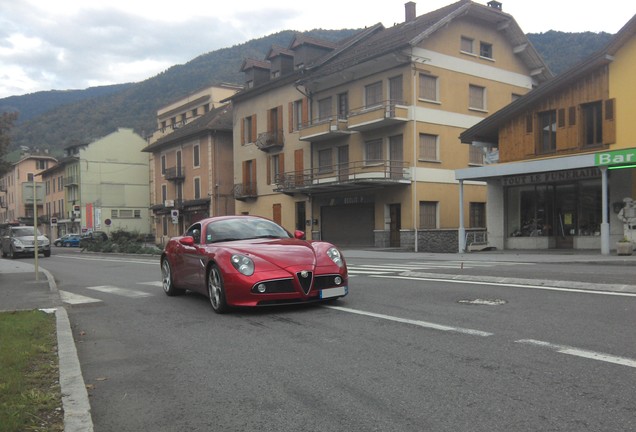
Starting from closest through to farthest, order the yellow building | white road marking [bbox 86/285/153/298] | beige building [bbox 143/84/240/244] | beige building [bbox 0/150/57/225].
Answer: white road marking [bbox 86/285/153/298] → the yellow building → beige building [bbox 143/84/240/244] → beige building [bbox 0/150/57/225]

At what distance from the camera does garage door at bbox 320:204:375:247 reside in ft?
110

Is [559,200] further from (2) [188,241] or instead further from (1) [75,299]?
(1) [75,299]

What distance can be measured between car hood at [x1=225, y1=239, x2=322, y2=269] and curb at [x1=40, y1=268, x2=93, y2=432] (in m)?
2.43

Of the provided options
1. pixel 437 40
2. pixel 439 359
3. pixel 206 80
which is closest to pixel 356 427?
pixel 439 359

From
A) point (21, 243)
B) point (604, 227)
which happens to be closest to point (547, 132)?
point (604, 227)

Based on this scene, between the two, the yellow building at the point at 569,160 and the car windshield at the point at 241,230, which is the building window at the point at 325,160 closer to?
the yellow building at the point at 569,160

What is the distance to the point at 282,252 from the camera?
7.42 meters

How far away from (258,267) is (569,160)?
16463 millimetres

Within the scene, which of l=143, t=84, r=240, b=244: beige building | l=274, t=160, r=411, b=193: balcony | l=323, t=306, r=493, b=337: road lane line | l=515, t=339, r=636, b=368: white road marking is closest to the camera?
l=515, t=339, r=636, b=368: white road marking

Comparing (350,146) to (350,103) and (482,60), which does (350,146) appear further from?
(482,60)

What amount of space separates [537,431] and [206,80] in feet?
280

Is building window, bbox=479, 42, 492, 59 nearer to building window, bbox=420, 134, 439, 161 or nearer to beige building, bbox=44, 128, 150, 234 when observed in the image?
building window, bbox=420, 134, 439, 161

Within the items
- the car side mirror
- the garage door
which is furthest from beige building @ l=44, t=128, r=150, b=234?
the car side mirror

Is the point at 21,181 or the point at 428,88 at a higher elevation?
the point at 428,88
